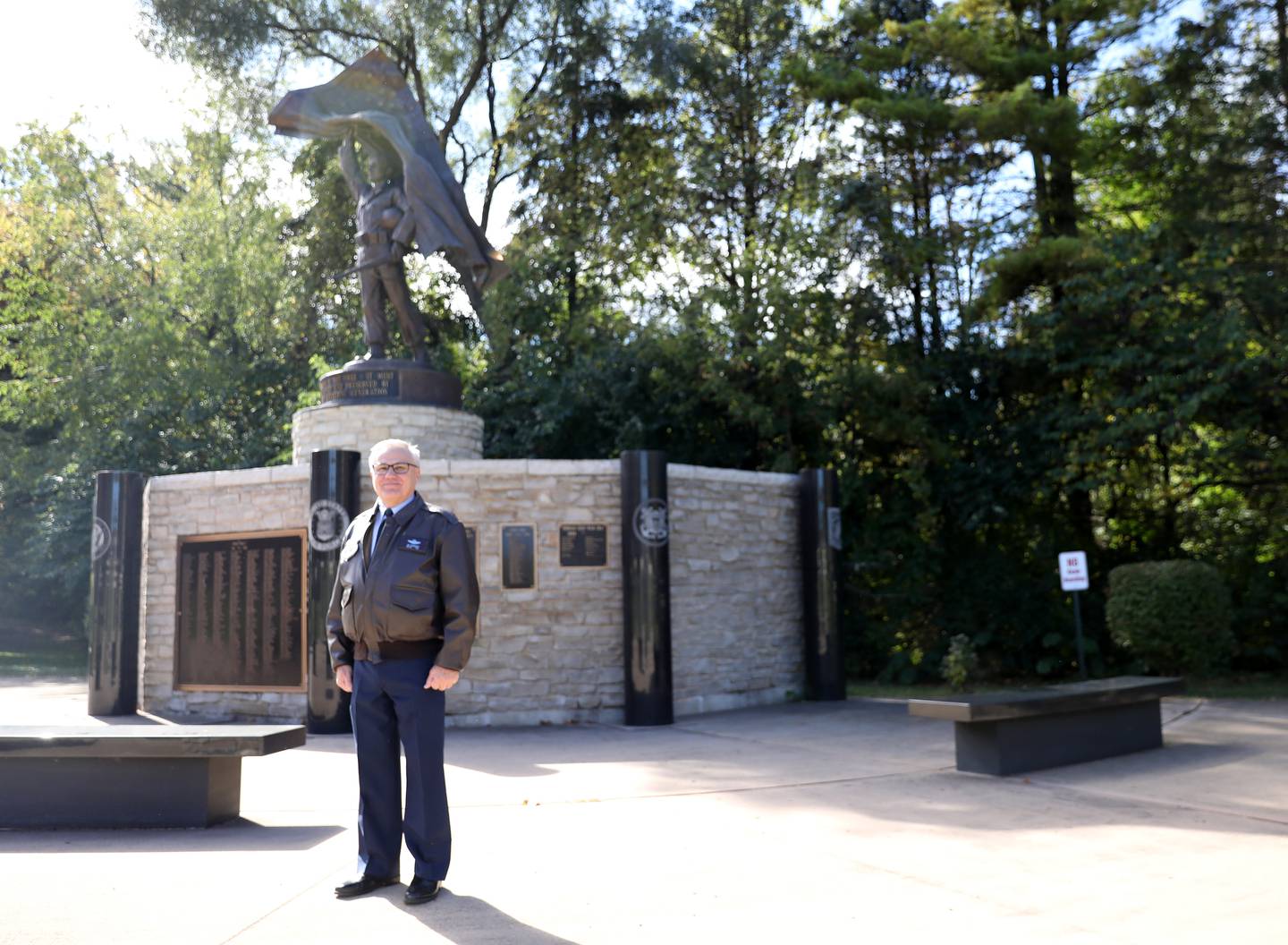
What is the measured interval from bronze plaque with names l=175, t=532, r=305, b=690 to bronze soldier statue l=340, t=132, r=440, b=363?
273cm

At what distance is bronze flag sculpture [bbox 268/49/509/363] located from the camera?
11461 mm

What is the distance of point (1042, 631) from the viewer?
14992 mm

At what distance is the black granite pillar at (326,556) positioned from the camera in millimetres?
8992

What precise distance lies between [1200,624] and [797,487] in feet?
15.7

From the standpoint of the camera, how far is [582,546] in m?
9.77

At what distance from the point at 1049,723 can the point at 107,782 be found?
543cm

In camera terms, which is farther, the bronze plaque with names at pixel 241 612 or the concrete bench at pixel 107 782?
the bronze plaque with names at pixel 241 612

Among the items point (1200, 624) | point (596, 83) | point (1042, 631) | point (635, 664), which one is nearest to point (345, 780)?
point (635, 664)

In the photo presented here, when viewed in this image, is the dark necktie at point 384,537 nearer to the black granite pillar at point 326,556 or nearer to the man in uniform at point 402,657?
the man in uniform at point 402,657

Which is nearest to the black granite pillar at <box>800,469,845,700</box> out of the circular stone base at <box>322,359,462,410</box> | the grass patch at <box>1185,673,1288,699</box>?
the grass patch at <box>1185,673,1288,699</box>

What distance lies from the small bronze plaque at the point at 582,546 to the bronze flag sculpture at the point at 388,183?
3175 millimetres

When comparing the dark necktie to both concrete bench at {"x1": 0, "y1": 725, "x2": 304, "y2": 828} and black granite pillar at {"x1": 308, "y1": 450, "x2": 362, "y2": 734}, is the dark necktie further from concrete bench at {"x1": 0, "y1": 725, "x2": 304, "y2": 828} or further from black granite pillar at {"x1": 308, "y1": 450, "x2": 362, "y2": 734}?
black granite pillar at {"x1": 308, "y1": 450, "x2": 362, "y2": 734}

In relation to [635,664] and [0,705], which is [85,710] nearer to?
[0,705]

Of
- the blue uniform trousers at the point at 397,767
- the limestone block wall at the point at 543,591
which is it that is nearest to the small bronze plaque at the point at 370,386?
the limestone block wall at the point at 543,591
